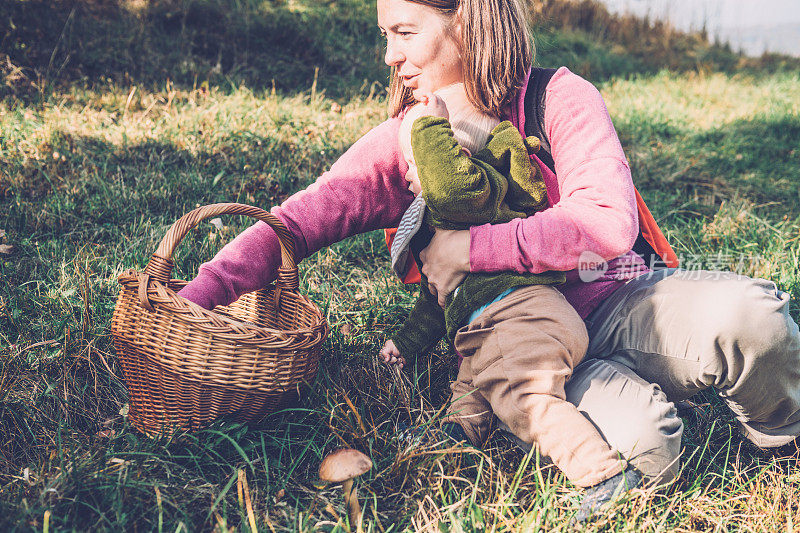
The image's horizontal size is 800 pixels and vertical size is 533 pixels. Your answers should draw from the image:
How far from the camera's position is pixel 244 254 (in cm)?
200

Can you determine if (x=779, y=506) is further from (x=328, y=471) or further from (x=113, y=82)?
(x=113, y=82)

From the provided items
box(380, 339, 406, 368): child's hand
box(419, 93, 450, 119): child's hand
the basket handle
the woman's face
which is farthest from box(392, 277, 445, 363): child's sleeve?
the woman's face

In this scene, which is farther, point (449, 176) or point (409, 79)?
point (409, 79)

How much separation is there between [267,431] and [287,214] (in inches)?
28.6

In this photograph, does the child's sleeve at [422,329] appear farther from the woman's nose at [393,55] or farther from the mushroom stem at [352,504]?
the woman's nose at [393,55]

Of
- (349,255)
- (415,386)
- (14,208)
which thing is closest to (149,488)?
(415,386)

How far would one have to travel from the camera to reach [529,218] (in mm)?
1796

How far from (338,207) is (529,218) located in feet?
2.23

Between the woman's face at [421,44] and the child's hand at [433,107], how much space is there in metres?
0.19

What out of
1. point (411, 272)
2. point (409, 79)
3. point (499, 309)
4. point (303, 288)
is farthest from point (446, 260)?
point (303, 288)

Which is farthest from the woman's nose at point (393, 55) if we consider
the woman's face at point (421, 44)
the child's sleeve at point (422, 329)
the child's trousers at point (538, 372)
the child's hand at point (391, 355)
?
the child's hand at point (391, 355)

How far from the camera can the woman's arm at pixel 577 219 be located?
5.67ft

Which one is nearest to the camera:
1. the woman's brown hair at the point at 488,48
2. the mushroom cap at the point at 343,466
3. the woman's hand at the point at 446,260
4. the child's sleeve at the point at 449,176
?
the mushroom cap at the point at 343,466

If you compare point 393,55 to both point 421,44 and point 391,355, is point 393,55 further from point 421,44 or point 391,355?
point 391,355
